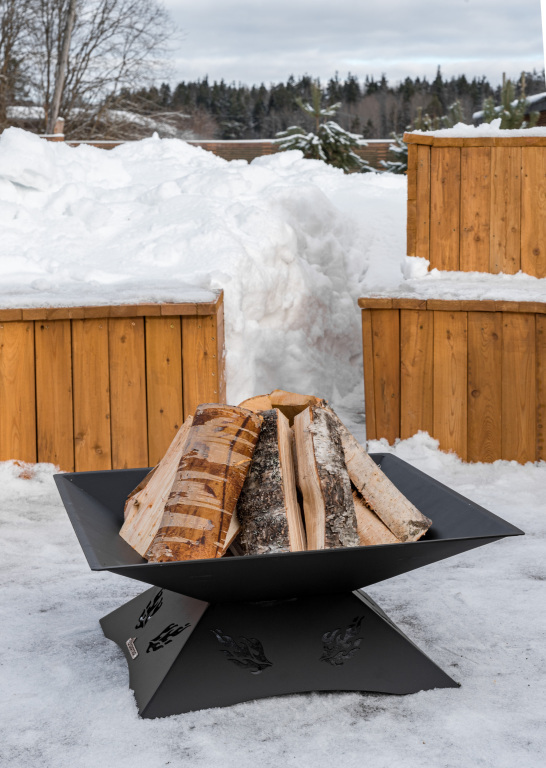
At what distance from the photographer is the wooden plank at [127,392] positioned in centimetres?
353

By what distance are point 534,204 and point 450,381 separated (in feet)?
4.09

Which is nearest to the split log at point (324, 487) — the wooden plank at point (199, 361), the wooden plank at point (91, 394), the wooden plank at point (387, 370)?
the wooden plank at point (199, 361)

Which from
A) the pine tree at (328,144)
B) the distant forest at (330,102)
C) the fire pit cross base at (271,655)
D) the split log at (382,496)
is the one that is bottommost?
the fire pit cross base at (271,655)

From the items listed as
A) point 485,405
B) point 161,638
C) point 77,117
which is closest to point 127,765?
point 161,638

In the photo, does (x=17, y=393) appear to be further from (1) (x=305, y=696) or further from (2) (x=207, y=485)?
(1) (x=305, y=696)

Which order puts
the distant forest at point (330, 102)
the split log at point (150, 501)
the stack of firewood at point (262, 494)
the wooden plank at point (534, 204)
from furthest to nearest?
the distant forest at point (330, 102) < the wooden plank at point (534, 204) < the split log at point (150, 501) < the stack of firewood at point (262, 494)

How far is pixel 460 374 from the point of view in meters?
3.76

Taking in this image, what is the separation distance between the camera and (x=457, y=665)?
6.68 ft

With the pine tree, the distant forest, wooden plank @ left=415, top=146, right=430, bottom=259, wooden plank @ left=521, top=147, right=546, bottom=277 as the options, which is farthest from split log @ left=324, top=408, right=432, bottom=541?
the distant forest

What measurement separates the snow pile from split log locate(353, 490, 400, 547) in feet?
5.52

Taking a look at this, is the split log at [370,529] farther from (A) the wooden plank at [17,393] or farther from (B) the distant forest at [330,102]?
(B) the distant forest at [330,102]

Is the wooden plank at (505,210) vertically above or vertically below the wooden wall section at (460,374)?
above

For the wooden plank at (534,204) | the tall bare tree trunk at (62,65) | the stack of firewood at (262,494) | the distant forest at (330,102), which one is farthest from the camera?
the distant forest at (330,102)

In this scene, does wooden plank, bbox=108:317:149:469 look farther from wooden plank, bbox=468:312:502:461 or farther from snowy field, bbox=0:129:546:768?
wooden plank, bbox=468:312:502:461
